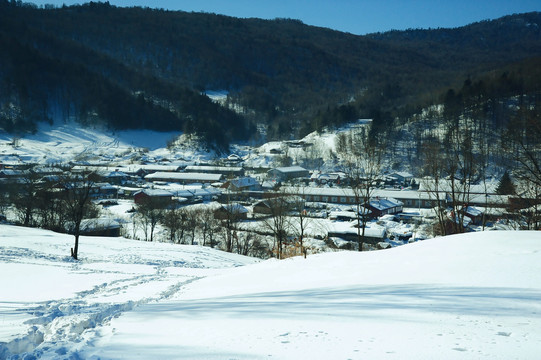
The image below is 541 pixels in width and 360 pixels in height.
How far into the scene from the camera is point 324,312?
4.53 m

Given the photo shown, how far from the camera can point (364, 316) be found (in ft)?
13.8

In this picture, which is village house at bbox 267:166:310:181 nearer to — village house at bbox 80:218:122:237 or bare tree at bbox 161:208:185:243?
bare tree at bbox 161:208:185:243

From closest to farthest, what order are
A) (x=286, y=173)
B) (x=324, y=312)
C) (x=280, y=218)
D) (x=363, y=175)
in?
(x=324, y=312) < (x=363, y=175) < (x=280, y=218) < (x=286, y=173)

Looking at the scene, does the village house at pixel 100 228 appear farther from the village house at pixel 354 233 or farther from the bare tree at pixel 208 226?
the village house at pixel 354 233

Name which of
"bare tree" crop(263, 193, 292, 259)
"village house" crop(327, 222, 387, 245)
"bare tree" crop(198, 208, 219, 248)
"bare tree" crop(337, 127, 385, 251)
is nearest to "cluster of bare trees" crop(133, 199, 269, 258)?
"bare tree" crop(198, 208, 219, 248)

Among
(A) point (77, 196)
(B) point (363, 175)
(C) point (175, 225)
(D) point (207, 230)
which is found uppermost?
(B) point (363, 175)

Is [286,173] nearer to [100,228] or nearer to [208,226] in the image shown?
[208,226]

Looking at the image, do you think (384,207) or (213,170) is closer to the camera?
(384,207)

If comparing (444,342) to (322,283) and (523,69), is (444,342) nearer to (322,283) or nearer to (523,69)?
(322,283)

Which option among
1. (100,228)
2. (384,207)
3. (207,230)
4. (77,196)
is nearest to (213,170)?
(384,207)

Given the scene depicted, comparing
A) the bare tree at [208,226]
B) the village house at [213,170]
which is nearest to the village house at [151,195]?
the bare tree at [208,226]

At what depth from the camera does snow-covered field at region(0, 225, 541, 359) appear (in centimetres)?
333

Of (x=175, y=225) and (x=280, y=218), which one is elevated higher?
(x=280, y=218)

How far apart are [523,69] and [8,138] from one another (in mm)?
131342
